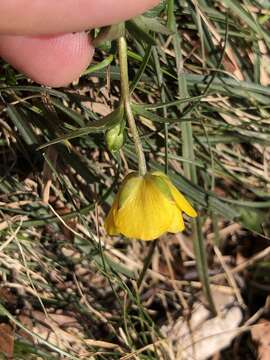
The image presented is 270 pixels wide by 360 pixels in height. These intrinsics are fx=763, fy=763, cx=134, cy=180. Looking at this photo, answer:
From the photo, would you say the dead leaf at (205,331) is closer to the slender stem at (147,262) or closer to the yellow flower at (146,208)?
the slender stem at (147,262)

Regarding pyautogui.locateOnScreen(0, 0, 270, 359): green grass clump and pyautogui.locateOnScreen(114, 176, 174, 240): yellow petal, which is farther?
pyautogui.locateOnScreen(0, 0, 270, 359): green grass clump

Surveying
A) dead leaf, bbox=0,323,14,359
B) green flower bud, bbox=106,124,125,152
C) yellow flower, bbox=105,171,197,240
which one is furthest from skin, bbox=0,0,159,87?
dead leaf, bbox=0,323,14,359

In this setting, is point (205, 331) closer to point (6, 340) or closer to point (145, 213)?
point (6, 340)

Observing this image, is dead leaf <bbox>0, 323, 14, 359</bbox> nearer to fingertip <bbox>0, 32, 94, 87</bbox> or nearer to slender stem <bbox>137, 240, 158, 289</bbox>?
slender stem <bbox>137, 240, 158, 289</bbox>

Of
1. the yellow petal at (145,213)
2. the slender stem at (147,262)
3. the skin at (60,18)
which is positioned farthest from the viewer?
the slender stem at (147,262)

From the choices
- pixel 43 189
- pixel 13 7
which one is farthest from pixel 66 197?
pixel 13 7

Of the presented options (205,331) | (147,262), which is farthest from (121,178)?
(205,331)

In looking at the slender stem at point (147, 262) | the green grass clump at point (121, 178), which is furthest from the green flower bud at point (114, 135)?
the slender stem at point (147, 262)
